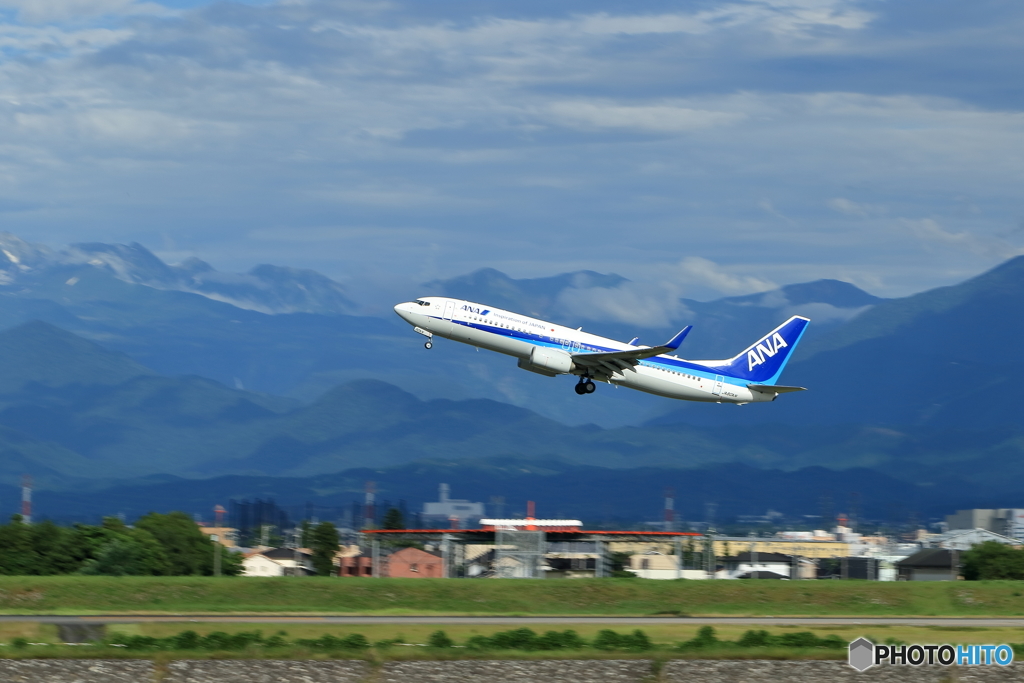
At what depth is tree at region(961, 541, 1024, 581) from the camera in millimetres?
91688

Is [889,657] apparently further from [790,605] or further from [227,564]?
[227,564]

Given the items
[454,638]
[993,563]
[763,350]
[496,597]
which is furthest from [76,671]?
[993,563]

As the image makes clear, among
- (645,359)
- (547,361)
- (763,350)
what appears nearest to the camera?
(547,361)

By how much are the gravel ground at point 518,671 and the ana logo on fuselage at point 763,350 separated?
159 ft

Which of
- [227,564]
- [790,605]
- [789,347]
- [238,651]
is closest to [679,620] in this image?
[790,605]

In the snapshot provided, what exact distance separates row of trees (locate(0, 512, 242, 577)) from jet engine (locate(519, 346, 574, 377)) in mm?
25482

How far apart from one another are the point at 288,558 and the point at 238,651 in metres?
93.1

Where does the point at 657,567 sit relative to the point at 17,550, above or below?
below

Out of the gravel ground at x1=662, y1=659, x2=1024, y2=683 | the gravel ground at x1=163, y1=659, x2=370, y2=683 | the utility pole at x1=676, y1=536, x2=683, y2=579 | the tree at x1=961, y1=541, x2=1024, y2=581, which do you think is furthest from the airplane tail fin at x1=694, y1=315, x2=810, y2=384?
the gravel ground at x1=163, y1=659, x2=370, y2=683

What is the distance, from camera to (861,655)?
44.0 metres

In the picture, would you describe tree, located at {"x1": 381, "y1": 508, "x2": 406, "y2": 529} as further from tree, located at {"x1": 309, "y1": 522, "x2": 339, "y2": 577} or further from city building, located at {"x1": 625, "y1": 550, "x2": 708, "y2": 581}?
city building, located at {"x1": 625, "y1": 550, "x2": 708, "y2": 581}

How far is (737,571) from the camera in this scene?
369 ft

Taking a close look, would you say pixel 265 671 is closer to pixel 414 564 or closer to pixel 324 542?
pixel 414 564

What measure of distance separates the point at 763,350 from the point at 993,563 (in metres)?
22.0
